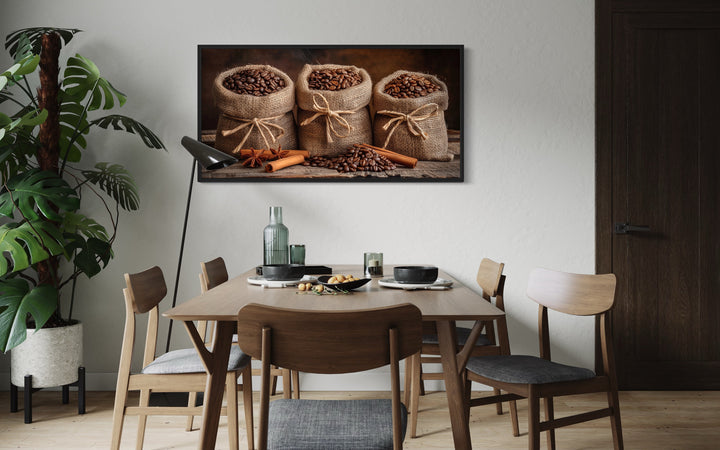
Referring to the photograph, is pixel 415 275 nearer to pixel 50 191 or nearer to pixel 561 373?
pixel 561 373

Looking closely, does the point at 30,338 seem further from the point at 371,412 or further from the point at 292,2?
the point at 292,2

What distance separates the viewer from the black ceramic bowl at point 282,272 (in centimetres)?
225

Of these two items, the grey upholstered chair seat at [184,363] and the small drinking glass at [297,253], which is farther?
the small drinking glass at [297,253]

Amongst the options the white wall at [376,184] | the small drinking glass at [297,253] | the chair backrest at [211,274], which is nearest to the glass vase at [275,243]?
the small drinking glass at [297,253]

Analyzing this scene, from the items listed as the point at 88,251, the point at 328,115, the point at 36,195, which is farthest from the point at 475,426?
the point at 36,195

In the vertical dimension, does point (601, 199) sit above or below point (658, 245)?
above

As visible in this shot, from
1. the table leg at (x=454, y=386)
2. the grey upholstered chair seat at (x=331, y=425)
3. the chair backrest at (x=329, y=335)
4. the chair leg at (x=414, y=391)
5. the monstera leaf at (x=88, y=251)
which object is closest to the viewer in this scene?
the chair backrest at (x=329, y=335)

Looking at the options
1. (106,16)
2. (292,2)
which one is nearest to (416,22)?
(292,2)

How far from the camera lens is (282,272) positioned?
7.39 feet

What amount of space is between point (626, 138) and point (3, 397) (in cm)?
397

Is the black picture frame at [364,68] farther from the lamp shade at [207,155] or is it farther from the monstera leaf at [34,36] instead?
the monstera leaf at [34,36]

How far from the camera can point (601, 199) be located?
134 inches

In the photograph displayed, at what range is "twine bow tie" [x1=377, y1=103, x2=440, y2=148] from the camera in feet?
11.1

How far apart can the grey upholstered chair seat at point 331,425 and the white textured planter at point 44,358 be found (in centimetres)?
179
